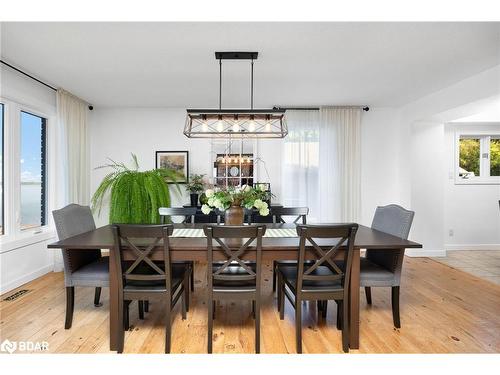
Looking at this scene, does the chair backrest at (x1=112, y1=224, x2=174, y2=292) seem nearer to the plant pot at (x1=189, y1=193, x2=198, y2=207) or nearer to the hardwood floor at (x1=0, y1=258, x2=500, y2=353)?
the hardwood floor at (x1=0, y1=258, x2=500, y2=353)

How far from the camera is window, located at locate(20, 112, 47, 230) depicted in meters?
3.27

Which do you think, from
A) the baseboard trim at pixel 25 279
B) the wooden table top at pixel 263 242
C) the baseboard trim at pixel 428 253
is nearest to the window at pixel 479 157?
the baseboard trim at pixel 428 253

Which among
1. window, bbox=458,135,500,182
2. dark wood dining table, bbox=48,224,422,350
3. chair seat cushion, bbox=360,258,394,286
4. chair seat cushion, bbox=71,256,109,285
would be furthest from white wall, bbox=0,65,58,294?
window, bbox=458,135,500,182

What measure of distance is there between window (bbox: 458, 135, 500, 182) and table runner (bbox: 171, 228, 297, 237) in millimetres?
3978

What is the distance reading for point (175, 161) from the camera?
14.7 ft

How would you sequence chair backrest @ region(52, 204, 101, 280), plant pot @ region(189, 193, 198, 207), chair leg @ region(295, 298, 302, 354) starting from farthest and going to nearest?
plant pot @ region(189, 193, 198, 207) → chair backrest @ region(52, 204, 101, 280) → chair leg @ region(295, 298, 302, 354)

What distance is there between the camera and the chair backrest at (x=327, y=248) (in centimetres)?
178

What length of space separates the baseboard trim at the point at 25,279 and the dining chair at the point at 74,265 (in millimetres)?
1322

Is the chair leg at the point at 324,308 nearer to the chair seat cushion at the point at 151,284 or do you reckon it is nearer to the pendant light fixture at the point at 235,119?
the chair seat cushion at the point at 151,284

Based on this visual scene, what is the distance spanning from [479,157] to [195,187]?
193 inches

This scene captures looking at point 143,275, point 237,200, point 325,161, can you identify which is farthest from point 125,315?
point 325,161

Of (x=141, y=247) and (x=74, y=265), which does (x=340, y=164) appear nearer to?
(x=141, y=247)

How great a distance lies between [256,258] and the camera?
186 centimetres
